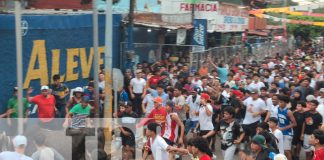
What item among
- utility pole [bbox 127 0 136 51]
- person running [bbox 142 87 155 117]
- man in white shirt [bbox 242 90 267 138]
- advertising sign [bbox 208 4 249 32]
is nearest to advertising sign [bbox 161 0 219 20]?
advertising sign [bbox 208 4 249 32]

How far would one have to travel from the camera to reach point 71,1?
61.2 feet

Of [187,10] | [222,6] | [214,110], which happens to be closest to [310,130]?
[214,110]

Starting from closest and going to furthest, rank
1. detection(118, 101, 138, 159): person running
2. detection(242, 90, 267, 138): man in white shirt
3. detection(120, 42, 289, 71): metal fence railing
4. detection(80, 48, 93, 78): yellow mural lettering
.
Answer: detection(118, 101, 138, 159): person running
detection(242, 90, 267, 138): man in white shirt
detection(80, 48, 93, 78): yellow mural lettering
detection(120, 42, 289, 71): metal fence railing

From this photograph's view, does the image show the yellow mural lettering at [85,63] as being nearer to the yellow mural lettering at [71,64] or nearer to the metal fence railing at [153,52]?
the yellow mural lettering at [71,64]

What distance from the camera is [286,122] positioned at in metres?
11.6

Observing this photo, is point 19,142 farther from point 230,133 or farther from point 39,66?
point 39,66

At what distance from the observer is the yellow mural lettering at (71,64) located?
17.2 metres

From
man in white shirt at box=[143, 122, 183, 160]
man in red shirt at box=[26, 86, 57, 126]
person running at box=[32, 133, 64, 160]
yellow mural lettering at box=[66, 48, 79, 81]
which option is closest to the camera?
person running at box=[32, 133, 64, 160]

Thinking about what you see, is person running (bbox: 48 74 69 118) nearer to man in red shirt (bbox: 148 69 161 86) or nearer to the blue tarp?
the blue tarp

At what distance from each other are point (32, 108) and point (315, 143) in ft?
26.2

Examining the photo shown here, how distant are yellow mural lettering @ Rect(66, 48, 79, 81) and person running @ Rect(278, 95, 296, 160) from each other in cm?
745

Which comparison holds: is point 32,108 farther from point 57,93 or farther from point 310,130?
point 310,130

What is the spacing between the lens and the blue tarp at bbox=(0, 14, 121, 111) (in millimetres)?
14484

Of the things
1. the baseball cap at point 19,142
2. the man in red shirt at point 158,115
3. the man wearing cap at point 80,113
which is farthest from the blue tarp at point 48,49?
the baseball cap at point 19,142
